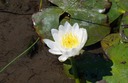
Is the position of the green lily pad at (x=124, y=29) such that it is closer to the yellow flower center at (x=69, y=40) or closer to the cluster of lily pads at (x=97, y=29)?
the cluster of lily pads at (x=97, y=29)

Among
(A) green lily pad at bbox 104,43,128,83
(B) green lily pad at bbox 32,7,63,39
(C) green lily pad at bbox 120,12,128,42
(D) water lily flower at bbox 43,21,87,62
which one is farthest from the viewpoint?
(B) green lily pad at bbox 32,7,63,39

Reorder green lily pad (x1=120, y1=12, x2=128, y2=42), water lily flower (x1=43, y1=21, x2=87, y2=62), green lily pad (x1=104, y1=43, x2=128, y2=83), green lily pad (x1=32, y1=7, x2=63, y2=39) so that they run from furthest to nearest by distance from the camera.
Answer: green lily pad (x1=32, y1=7, x2=63, y2=39)
green lily pad (x1=120, y1=12, x2=128, y2=42)
green lily pad (x1=104, y1=43, x2=128, y2=83)
water lily flower (x1=43, y1=21, x2=87, y2=62)

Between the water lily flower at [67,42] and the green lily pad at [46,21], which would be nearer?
the water lily flower at [67,42]

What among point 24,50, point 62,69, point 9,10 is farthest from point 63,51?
point 9,10

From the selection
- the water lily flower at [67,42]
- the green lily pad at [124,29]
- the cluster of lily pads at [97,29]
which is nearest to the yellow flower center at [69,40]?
the water lily flower at [67,42]

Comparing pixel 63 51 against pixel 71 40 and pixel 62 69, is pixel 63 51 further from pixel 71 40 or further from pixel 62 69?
pixel 62 69

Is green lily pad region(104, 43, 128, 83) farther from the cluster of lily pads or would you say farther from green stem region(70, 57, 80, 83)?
green stem region(70, 57, 80, 83)

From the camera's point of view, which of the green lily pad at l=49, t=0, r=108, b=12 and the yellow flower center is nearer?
the yellow flower center

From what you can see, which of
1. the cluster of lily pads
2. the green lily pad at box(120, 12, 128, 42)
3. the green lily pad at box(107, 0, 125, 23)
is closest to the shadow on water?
the cluster of lily pads

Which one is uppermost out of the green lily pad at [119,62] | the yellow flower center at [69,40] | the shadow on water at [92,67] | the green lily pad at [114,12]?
the green lily pad at [114,12]
